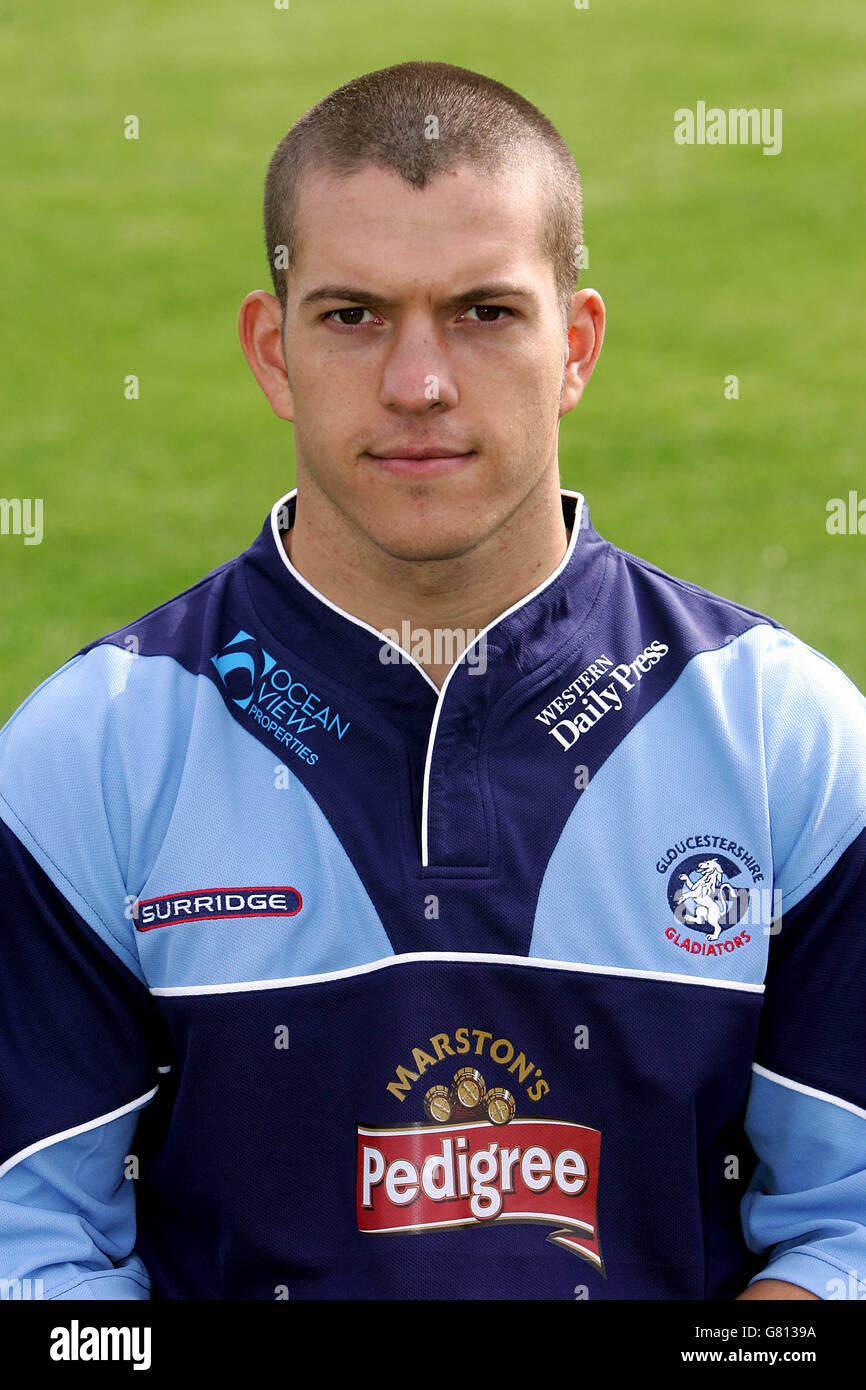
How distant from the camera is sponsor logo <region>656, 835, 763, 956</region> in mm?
2068

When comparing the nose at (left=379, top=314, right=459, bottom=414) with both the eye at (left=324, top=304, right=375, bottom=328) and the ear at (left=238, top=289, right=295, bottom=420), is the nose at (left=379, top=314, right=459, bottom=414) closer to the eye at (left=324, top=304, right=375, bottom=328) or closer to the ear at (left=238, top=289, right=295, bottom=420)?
the eye at (left=324, top=304, right=375, bottom=328)

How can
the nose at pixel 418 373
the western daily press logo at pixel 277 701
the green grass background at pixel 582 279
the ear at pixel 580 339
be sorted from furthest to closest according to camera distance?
1. the green grass background at pixel 582 279
2. the ear at pixel 580 339
3. the western daily press logo at pixel 277 701
4. the nose at pixel 418 373

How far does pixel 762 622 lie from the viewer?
225cm

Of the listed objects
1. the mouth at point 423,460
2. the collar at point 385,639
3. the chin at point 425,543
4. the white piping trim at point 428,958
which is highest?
the mouth at point 423,460

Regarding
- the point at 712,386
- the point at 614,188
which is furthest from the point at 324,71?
the point at 712,386

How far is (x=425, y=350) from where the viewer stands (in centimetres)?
200

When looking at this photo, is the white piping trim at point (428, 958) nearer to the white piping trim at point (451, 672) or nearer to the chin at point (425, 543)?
the white piping trim at point (451, 672)

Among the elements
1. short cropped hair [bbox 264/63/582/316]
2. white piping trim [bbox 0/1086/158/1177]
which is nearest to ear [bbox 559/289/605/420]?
short cropped hair [bbox 264/63/582/316]

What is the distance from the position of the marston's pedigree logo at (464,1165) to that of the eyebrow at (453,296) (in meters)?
0.85

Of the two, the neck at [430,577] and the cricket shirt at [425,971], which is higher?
the neck at [430,577]

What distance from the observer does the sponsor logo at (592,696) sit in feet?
6.97

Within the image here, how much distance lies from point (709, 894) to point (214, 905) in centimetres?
59

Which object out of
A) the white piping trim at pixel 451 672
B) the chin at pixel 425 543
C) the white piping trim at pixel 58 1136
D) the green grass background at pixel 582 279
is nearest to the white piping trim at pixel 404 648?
the white piping trim at pixel 451 672

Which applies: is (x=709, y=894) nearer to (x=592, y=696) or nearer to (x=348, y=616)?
(x=592, y=696)
